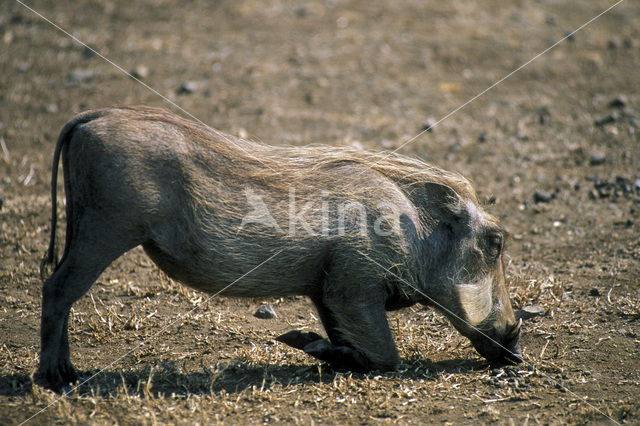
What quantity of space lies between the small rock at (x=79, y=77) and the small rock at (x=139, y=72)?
421 mm

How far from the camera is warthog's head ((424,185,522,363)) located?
366cm

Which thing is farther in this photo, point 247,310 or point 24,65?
point 24,65

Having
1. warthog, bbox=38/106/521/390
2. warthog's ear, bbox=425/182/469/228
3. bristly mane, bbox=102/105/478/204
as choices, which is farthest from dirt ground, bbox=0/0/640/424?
bristly mane, bbox=102/105/478/204

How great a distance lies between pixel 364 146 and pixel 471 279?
2.62m

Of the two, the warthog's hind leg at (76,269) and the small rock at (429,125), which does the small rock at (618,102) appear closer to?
the small rock at (429,125)

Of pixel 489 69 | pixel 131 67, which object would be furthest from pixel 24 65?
pixel 489 69

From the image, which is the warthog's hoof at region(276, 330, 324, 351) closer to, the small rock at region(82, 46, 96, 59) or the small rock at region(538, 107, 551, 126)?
the small rock at region(538, 107, 551, 126)

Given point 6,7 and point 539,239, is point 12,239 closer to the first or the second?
point 539,239

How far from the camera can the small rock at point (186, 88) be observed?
23.2ft

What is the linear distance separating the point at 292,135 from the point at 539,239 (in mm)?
→ 2494

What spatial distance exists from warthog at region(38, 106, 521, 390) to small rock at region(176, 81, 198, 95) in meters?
3.63

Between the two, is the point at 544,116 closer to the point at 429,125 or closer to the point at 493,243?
the point at 429,125

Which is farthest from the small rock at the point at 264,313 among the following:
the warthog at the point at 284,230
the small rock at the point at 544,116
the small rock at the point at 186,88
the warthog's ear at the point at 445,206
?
the small rock at the point at 544,116

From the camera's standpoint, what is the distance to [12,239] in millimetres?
4695
